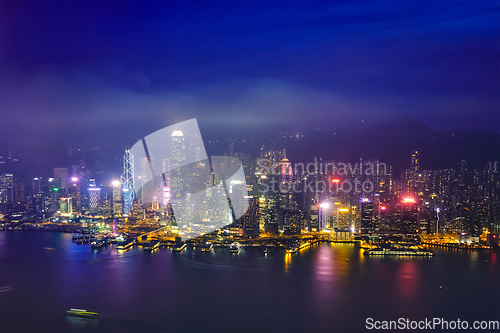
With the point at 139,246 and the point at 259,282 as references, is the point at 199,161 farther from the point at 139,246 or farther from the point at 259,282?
the point at 259,282

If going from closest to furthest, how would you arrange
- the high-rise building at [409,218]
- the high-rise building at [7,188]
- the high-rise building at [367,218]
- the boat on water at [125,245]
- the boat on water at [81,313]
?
the boat on water at [81,313], the boat on water at [125,245], the high-rise building at [409,218], the high-rise building at [367,218], the high-rise building at [7,188]

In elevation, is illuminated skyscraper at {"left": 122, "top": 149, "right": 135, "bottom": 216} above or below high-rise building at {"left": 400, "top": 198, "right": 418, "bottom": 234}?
above

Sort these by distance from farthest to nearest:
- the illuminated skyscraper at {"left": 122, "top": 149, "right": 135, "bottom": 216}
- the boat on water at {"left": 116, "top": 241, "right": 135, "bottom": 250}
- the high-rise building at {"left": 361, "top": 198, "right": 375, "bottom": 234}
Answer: the illuminated skyscraper at {"left": 122, "top": 149, "right": 135, "bottom": 216}
the high-rise building at {"left": 361, "top": 198, "right": 375, "bottom": 234}
the boat on water at {"left": 116, "top": 241, "right": 135, "bottom": 250}

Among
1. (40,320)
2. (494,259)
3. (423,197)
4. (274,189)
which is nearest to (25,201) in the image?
(274,189)

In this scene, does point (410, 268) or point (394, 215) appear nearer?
point (410, 268)

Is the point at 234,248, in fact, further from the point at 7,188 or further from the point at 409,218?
the point at 7,188

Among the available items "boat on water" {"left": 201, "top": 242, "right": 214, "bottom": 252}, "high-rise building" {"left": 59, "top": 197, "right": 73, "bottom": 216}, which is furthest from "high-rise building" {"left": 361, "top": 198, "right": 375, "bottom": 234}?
"high-rise building" {"left": 59, "top": 197, "right": 73, "bottom": 216}

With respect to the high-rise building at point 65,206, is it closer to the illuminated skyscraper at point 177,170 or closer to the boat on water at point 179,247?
the illuminated skyscraper at point 177,170

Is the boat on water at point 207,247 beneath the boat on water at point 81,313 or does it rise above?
above

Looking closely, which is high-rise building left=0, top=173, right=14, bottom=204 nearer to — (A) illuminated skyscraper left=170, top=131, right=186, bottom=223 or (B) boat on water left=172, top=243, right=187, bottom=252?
(A) illuminated skyscraper left=170, top=131, right=186, bottom=223

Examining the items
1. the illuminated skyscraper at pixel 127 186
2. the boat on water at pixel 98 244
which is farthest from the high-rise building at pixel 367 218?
the illuminated skyscraper at pixel 127 186

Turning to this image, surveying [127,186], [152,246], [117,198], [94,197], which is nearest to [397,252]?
[152,246]
